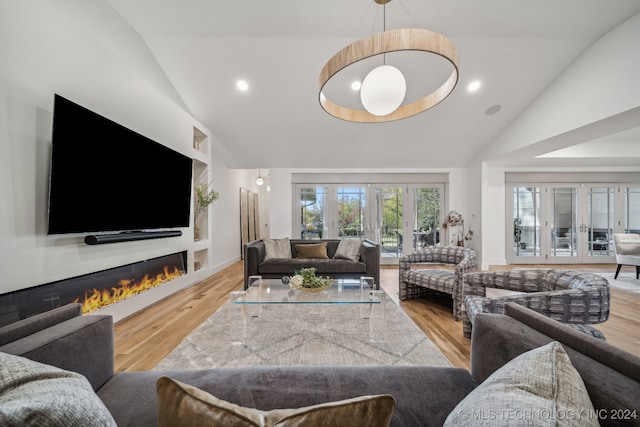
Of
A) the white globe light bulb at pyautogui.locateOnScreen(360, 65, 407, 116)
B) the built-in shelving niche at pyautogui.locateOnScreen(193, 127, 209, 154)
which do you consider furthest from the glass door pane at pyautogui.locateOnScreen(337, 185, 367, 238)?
the white globe light bulb at pyautogui.locateOnScreen(360, 65, 407, 116)

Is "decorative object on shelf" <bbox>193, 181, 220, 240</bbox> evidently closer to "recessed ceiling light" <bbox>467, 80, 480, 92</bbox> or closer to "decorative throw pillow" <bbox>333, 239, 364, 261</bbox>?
"decorative throw pillow" <bbox>333, 239, 364, 261</bbox>

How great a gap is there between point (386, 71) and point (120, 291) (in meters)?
3.40

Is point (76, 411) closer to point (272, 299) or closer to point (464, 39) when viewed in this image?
point (272, 299)

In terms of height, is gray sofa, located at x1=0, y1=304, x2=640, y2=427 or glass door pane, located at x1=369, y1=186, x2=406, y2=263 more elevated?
glass door pane, located at x1=369, y1=186, x2=406, y2=263

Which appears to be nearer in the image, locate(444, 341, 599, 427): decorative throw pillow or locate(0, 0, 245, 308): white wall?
Result: locate(444, 341, 599, 427): decorative throw pillow

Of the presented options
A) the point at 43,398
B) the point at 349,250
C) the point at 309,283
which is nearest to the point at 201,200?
the point at 349,250

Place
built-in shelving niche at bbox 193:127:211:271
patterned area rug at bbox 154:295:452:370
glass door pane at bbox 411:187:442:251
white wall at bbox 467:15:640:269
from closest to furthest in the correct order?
patterned area rug at bbox 154:295:452:370, white wall at bbox 467:15:640:269, built-in shelving niche at bbox 193:127:211:271, glass door pane at bbox 411:187:442:251

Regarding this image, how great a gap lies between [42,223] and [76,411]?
2260 millimetres

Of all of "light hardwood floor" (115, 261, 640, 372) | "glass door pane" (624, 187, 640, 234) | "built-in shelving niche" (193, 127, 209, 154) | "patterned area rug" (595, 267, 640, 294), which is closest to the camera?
"light hardwood floor" (115, 261, 640, 372)

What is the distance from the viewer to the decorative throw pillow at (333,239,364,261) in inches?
168

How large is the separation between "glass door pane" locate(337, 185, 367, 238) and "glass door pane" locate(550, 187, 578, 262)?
446 cm

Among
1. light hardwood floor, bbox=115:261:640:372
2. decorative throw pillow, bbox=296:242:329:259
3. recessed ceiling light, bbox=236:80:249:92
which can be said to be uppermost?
recessed ceiling light, bbox=236:80:249:92

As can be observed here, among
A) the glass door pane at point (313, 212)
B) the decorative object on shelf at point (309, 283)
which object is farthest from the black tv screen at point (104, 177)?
the glass door pane at point (313, 212)

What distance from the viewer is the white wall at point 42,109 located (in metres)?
1.83
